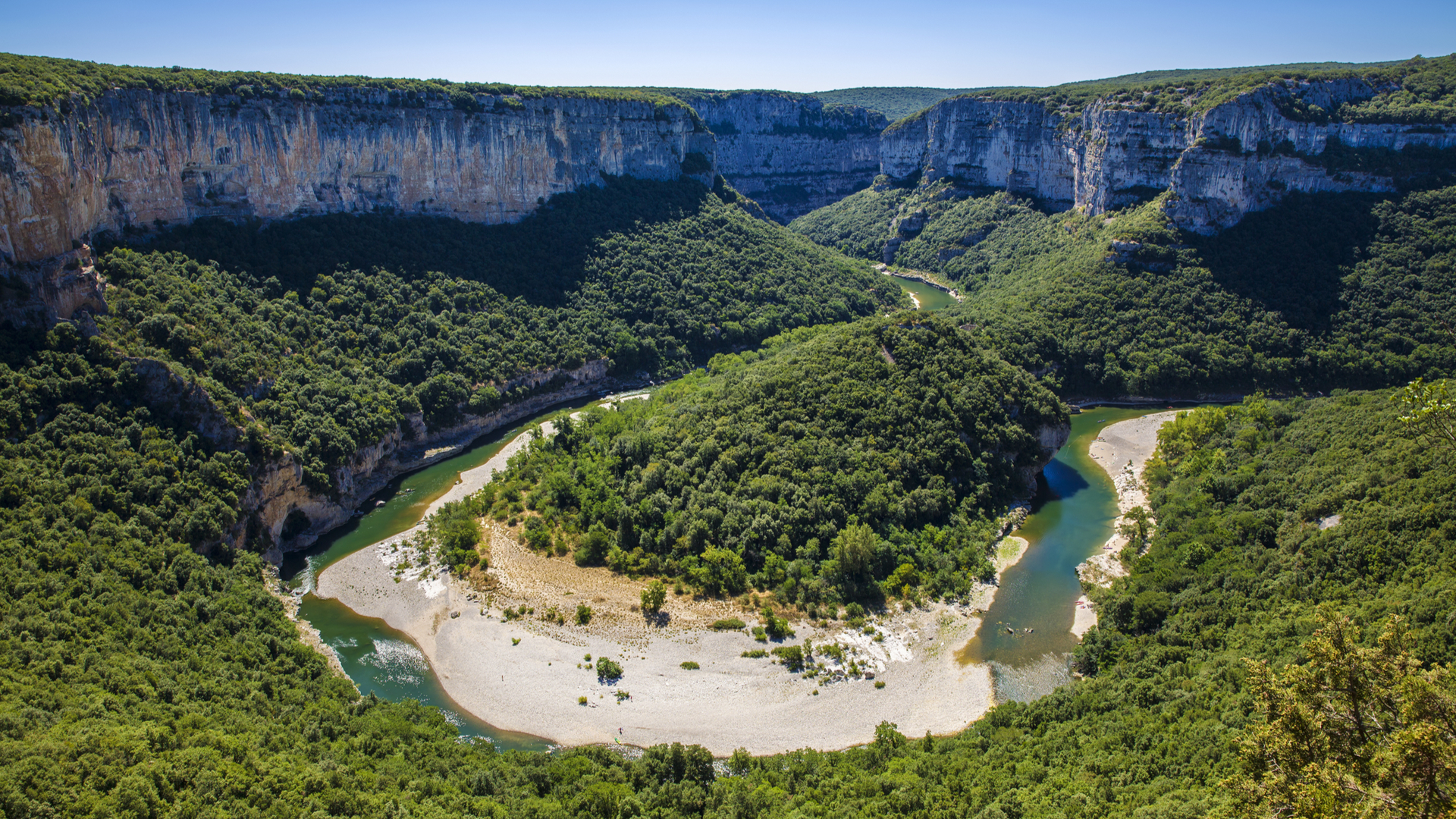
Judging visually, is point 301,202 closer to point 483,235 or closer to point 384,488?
point 483,235

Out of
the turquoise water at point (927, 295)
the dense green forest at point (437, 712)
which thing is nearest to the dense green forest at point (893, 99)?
the turquoise water at point (927, 295)

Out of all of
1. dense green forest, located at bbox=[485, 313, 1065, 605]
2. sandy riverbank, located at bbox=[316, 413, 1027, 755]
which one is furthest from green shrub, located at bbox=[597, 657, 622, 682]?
dense green forest, located at bbox=[485, 313, 1065, 605]

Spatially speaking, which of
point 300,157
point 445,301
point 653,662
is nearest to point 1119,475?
point 653,662

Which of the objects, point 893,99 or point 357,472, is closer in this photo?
point 357,472

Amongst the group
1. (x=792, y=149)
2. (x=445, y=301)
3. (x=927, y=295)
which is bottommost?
(x=927, y=295)

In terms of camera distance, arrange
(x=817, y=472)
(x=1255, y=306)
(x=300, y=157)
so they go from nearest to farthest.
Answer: (x=817, y=472) < (x=300, y=157) < (x=1255, y=306)

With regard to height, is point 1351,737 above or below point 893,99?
below

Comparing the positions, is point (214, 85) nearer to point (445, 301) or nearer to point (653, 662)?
point (445, 301)

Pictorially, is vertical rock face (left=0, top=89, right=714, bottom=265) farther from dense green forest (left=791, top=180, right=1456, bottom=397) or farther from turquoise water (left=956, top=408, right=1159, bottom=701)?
turquoise water (left=956, top=408, right=1159, bottom=701)
